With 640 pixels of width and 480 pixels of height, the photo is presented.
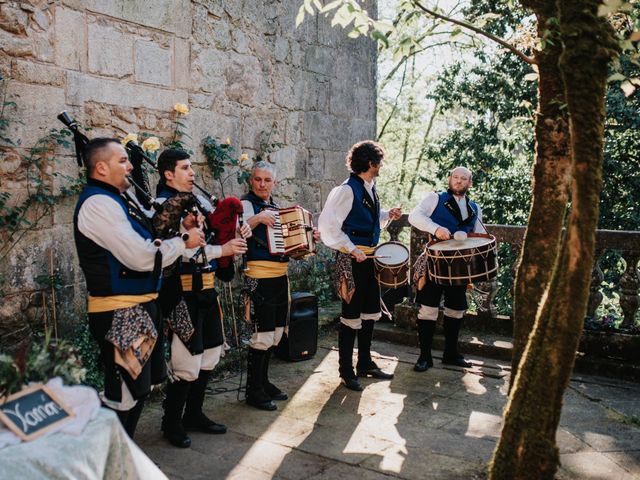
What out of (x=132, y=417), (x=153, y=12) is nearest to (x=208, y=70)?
(x=153, y=12)

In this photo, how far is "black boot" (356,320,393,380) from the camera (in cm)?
583

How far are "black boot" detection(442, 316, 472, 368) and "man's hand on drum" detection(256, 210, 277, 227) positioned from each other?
2.17 meters

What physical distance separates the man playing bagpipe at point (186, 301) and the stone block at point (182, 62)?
198cm

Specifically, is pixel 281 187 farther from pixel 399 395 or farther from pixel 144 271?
pixel 144 271

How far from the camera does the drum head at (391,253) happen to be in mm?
5543

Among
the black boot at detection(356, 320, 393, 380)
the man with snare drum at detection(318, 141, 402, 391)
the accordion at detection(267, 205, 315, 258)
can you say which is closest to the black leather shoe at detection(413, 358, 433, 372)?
the black boot at detection(356, 320, 393, 380)

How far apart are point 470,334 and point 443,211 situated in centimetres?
164

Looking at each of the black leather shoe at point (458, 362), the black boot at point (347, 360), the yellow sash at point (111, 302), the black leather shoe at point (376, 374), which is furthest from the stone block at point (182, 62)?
the black leather shoe at point (458, 362)

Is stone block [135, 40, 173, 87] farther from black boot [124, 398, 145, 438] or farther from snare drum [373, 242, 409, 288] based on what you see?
black boot [124, 398, 145, 438]

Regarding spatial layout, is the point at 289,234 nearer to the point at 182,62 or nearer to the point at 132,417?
Answer: the point at 132,417

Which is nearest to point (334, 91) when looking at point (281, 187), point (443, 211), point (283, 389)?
point (281, 187)

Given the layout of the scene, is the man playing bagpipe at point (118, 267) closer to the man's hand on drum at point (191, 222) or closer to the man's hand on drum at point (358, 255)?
the man's hand on drum at point (191, 222)

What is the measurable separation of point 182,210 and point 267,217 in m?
0.96

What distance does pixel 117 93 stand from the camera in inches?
210
